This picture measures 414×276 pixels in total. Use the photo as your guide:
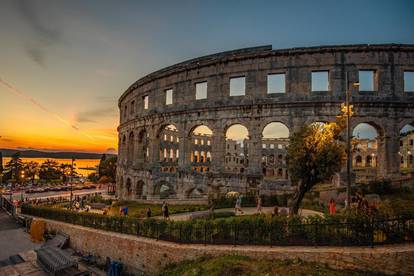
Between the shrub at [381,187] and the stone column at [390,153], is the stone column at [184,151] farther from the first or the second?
the stone column at [390,153]

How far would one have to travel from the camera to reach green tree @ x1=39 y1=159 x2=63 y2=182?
69600 millimetres

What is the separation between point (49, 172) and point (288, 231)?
256ft

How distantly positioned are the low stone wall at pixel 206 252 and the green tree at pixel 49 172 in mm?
66622

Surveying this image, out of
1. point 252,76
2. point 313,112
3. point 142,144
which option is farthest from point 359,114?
point 142,144

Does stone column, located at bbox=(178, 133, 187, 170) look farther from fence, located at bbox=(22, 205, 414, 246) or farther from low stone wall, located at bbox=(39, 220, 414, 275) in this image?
fence, located at bbox=(22, 205, 414, 246)

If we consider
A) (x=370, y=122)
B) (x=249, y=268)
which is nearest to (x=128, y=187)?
(x=249, y=268)

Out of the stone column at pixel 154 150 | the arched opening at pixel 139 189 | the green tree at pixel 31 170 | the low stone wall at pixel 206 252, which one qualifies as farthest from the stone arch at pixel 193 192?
the green tree at pixel 31 170

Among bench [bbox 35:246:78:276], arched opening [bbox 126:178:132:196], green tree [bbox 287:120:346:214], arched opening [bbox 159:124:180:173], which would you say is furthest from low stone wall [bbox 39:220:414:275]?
arched opening [bbox 159:124:180:173]

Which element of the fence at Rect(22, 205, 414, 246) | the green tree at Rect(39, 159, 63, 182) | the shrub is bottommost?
the green tree at Rect(39, 159, 63, 182)

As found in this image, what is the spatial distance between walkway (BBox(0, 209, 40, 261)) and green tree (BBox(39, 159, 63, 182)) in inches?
2287

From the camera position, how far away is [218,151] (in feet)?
71.9

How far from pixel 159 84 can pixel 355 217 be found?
22.7m

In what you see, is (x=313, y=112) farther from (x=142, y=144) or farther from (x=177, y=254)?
(x=142, y=144)

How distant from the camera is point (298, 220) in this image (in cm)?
896
